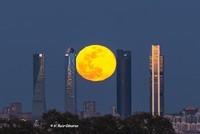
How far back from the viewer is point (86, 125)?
57.5 metres

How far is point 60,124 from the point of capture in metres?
56.4

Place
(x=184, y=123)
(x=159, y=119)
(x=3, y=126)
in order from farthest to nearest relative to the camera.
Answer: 1. (x=184, y=123)
2. (x=159, y=119)
3. (x=3, y=126)

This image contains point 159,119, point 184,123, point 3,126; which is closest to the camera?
point 3,126

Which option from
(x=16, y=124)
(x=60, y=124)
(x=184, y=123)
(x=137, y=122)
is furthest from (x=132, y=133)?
(x=184, y=123)

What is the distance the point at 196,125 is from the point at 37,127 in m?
79.6

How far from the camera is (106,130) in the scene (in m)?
57.5

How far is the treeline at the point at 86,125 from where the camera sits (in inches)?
2129

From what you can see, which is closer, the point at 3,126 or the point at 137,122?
the point at 3,126

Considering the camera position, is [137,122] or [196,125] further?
[196,125]

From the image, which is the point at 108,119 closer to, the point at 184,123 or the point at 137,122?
the point at 137,122

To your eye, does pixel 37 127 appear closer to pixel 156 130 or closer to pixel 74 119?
pixel 74 119

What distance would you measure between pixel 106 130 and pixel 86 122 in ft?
5.48

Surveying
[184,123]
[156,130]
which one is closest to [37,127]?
[156,130]

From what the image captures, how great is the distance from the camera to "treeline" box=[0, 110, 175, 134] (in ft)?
177
